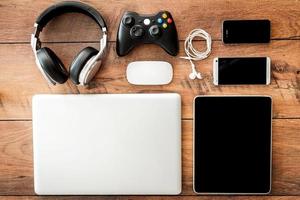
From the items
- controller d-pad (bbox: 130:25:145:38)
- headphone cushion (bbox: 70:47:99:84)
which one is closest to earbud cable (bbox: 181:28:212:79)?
controller d-pad (bbox: 130:25:145:38)

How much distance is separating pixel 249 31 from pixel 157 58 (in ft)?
0.74

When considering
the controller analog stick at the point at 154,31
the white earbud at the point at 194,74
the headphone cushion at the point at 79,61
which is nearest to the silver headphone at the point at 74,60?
the headphone cushion at the point at 79,61

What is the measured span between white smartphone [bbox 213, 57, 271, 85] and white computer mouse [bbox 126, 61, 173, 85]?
4.6 inches

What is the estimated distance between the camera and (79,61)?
893 mm

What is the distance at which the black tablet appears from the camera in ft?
3.11

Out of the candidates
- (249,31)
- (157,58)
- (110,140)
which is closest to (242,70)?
(249,31)

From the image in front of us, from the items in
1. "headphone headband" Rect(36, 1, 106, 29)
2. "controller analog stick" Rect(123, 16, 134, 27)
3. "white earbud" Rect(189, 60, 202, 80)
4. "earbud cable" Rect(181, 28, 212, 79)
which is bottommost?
"white earbud" Rect(189, 60, 202, 80)

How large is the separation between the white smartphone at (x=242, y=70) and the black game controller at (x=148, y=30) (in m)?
0.12

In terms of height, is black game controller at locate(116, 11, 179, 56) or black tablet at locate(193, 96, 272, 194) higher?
black game controller at locate(116, 11, 179, 56)

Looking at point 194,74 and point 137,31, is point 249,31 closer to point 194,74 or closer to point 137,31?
point 194,74

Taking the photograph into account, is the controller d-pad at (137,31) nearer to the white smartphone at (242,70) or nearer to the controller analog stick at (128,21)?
the controller analog stick at (128,21)

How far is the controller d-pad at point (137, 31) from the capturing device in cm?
92

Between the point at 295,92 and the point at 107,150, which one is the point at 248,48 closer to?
the point at 295,92

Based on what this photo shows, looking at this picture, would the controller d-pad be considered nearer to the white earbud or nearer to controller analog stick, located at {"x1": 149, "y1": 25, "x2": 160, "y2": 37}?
controller analog stick, located at {"x1": 149, "y1": 25, "x2": 160, "y2": 37}
